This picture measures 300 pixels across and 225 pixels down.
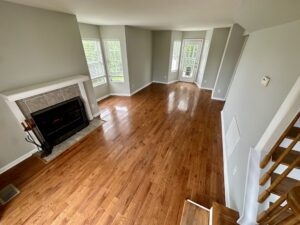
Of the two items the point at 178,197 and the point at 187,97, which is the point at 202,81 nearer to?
the point at 187,97

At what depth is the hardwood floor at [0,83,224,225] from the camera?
1.60 m

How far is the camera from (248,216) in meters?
0.95

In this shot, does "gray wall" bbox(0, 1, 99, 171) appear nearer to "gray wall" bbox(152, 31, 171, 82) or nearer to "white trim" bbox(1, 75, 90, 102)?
"white trim" bbox(1, 75, 90, 102)

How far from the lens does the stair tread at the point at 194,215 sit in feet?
4.78

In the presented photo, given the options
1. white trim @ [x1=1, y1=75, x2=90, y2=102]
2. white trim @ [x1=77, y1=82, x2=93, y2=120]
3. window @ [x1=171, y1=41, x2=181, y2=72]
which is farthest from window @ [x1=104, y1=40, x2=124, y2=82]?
window @ [x1=171, y1=41, x2=181, y2=72]

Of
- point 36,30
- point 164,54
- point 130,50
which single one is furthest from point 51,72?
point 164,54

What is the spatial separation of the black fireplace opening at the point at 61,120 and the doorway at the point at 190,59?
5521mm

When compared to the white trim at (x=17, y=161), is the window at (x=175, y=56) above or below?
above

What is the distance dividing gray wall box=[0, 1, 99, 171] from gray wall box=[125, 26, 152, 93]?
2096 mm

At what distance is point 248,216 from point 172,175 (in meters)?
1.22

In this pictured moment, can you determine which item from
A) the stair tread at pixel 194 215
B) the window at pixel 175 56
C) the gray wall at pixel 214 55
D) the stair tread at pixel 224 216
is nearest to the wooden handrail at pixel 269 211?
the stair tread at pixel 224 216

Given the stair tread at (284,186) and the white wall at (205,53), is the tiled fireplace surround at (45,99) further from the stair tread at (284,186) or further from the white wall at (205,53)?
the white wall at (205,53)

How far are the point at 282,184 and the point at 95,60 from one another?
16.4ft

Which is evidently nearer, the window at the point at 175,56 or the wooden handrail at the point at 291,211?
the wooden handrail at the point at 291,211
